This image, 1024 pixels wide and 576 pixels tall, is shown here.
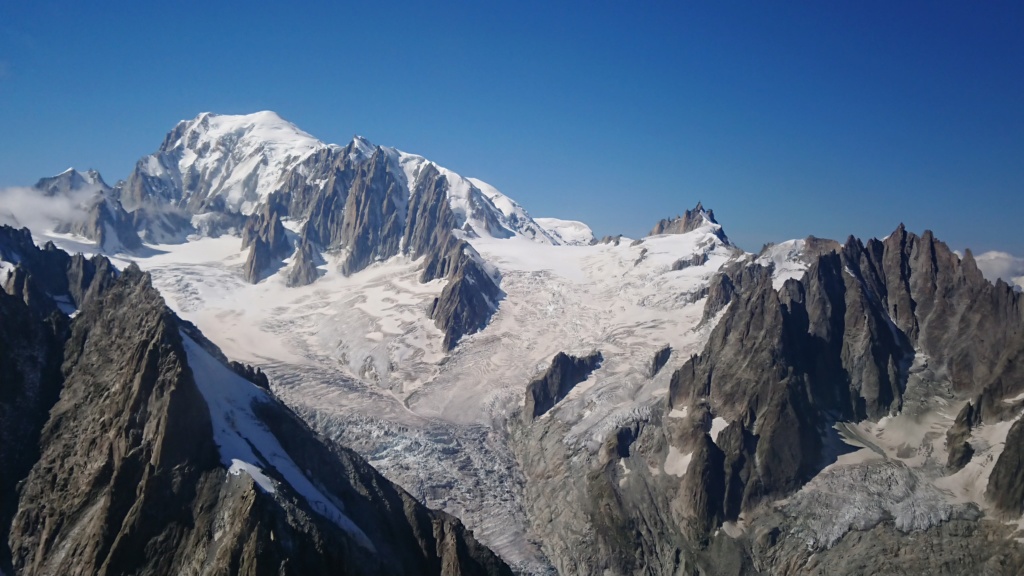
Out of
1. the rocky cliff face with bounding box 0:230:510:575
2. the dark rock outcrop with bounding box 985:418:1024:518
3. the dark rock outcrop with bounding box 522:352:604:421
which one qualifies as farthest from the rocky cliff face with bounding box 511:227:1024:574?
the rocky cliff face with bounding box 0:230:510:575

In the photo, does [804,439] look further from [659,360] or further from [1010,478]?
[659,360]

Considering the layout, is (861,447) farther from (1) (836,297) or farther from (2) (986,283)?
(2) (986,283)

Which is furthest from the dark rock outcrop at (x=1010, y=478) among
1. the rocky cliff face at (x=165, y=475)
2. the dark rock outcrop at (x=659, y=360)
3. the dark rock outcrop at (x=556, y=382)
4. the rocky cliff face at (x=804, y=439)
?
the dark rock outcrop at (x=556, y=382)

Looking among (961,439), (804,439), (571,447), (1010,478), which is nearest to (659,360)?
(571,447)

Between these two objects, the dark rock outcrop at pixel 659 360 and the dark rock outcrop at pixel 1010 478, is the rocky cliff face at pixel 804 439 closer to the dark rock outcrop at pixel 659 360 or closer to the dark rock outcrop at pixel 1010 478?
the dark rock outcrop at pixel 1010 478

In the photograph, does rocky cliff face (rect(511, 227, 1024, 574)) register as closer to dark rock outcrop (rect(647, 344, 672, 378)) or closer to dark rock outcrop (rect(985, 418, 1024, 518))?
dark rock outcrop (rect(985, 418, 1024, 518))
